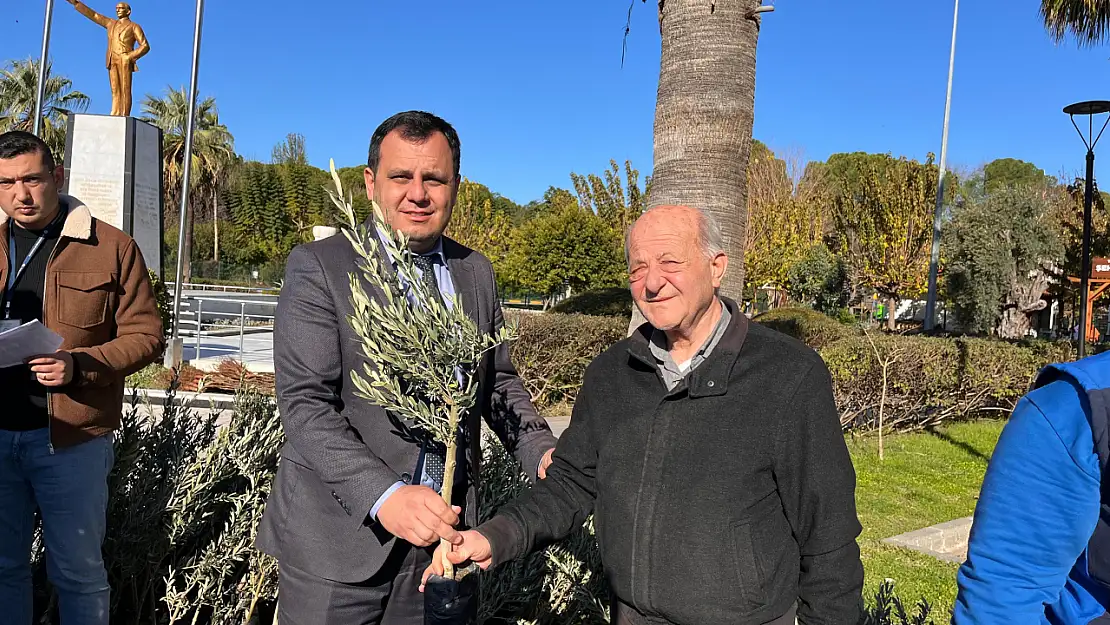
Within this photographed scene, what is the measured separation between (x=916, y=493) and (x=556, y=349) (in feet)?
14.5

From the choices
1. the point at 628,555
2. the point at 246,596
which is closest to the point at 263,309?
the point at 246,596

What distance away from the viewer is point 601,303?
15531mm

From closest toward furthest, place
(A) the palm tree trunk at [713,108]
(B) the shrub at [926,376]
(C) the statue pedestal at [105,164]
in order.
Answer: (A) the palm tree trunk at [713,108] < (B) the shrub at [926,376] < (C) the statue pedestal at [105,164]

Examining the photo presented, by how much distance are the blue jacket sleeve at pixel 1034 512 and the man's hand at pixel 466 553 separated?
101cm

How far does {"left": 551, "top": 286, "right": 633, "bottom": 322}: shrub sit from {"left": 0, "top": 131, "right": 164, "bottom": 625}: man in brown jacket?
12.0 metres

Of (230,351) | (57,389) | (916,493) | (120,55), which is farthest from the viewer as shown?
(230,351)

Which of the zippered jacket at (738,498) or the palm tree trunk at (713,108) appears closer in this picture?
the zippered jacket at (738,498)

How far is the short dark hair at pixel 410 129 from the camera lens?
1951 mm

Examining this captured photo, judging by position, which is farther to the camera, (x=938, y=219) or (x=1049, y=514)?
(x=938, y=219)

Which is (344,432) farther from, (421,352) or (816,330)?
(816,330)

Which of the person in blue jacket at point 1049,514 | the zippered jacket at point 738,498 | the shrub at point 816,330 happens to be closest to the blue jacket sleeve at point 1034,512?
the person in blue jacket at point 1049,514

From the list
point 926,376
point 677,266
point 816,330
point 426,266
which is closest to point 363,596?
point 426,266

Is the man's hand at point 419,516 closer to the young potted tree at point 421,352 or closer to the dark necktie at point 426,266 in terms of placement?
the young potted tree at point 421,352

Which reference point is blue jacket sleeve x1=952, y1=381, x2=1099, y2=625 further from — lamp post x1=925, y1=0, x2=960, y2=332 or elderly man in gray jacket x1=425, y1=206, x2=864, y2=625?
lamp post x1=925, y1=0, x2=960, y2=332
